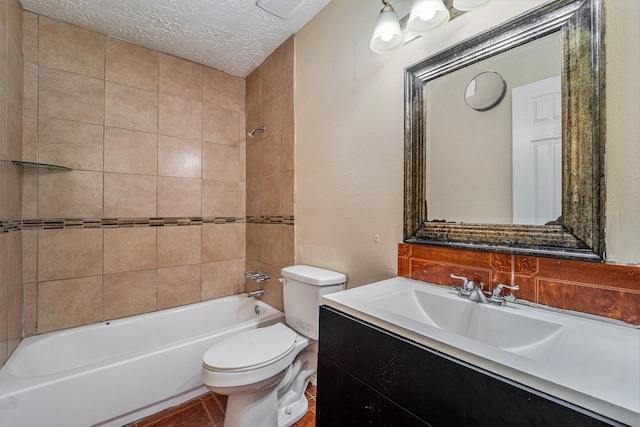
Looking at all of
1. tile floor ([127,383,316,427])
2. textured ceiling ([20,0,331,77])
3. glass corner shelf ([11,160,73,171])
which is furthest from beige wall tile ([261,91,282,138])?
tile floor ([127,383,316,427])

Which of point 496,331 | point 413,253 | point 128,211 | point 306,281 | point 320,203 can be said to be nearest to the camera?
point 496,331

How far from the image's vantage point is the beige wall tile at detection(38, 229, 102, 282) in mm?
1722

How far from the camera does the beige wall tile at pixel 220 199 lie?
2.31 meters

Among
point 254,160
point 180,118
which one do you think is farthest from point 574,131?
point 180,118

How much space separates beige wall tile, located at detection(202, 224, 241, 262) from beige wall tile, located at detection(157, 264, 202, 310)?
0.14m

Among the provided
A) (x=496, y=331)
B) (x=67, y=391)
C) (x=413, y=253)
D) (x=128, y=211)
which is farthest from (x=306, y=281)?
(x=128, y=211)

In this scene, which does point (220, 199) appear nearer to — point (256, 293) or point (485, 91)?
point (256, 293)

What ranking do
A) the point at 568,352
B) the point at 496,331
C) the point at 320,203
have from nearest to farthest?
the point at 568,352 → the point at 496,331 → the point at 320,203

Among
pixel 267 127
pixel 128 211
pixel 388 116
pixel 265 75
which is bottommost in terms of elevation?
pixel 128 211

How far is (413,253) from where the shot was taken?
1170mm

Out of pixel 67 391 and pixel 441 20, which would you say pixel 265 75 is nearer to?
pixel 441 20

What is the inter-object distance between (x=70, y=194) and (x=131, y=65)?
Result: 99 centimetres

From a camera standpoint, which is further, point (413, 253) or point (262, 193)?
point (262, 193)

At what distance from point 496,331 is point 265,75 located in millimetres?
2232
